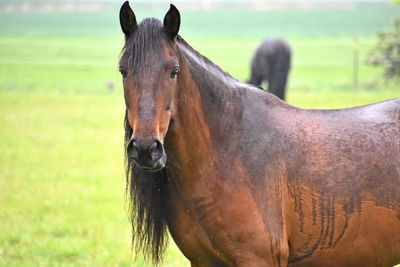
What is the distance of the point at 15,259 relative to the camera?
19.0ft

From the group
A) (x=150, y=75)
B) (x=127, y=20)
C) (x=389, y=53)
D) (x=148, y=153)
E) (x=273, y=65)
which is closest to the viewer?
(x=148, y=153)

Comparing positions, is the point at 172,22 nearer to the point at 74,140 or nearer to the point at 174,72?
the point at 174,72

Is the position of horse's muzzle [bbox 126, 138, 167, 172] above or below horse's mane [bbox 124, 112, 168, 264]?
above

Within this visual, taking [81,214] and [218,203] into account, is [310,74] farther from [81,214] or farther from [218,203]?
[218,203]

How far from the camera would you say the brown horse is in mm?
3150

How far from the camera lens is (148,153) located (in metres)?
2.75

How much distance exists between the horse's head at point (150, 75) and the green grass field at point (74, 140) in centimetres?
174

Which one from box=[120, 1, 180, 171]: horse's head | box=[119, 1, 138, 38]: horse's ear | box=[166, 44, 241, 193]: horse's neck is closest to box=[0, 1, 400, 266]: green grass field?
box=[166, 44, 241, 193]: horse's neck

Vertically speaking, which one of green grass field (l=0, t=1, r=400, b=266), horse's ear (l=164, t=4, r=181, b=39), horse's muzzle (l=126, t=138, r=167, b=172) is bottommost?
green grass field (l=0, t=1, r=400, b=266)

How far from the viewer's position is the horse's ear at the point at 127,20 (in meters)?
2.99

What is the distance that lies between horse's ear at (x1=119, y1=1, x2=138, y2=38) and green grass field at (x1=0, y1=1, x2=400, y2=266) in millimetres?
1865

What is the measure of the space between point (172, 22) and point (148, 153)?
0.66 metres

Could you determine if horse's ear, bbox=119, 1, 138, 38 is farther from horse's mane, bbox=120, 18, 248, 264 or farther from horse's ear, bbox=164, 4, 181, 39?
horse's ear, bbox=164, 4, 181, 39

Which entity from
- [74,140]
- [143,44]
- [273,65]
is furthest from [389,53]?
[143,44]
